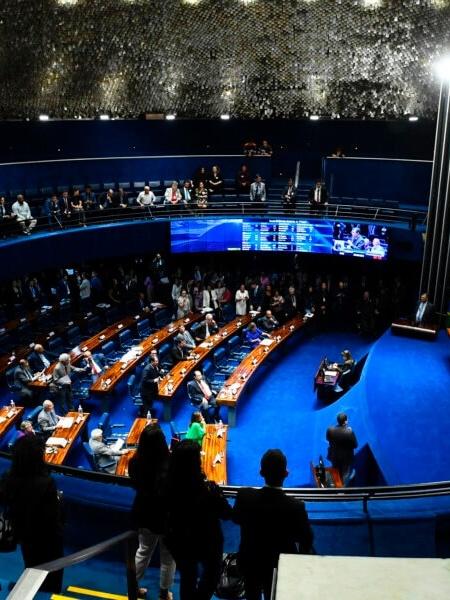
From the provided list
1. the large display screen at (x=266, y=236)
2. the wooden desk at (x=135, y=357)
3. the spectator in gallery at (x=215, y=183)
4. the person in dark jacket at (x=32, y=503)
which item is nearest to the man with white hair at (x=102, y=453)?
the wooden desk at (x=135, y=357)

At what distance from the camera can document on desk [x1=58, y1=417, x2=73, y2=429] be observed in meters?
11.3

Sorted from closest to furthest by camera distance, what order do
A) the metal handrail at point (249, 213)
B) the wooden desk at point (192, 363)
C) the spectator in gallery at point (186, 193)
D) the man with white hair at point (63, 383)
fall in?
the man with white hair at point (63, 383), the wooden desk at point (192, 363), the metal handrail at point (249, 213), the spectator in gallery at point (186, 193)

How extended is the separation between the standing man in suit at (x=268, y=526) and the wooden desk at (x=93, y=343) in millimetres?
10128

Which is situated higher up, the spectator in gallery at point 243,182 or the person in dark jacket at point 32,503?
the spectator in gallery at point 243,182

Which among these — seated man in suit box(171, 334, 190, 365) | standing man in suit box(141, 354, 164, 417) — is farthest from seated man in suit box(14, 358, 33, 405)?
seated man in suit box(171, 334, 190, 365)

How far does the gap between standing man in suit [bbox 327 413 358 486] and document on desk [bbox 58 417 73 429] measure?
5088mm

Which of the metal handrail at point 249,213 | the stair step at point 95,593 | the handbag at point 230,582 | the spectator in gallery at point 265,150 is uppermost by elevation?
the spectator in gallery at point 265,150

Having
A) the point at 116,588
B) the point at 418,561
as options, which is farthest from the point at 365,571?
the point at 116,588

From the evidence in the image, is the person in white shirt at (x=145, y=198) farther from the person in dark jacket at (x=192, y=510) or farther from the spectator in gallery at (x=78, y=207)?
the person in dark jacket at (x=192, y=510)

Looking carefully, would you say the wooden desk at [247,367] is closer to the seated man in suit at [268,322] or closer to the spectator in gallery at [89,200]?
the seated man in suit at [268,322]

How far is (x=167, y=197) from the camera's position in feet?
63.0

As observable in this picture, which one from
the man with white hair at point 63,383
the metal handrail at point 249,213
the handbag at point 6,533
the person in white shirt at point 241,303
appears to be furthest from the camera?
the person in white shirt at point 241,303

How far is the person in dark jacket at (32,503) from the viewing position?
380 centimetres

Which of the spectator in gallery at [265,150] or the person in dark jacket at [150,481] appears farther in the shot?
the spectator in gallery at [265,150]
